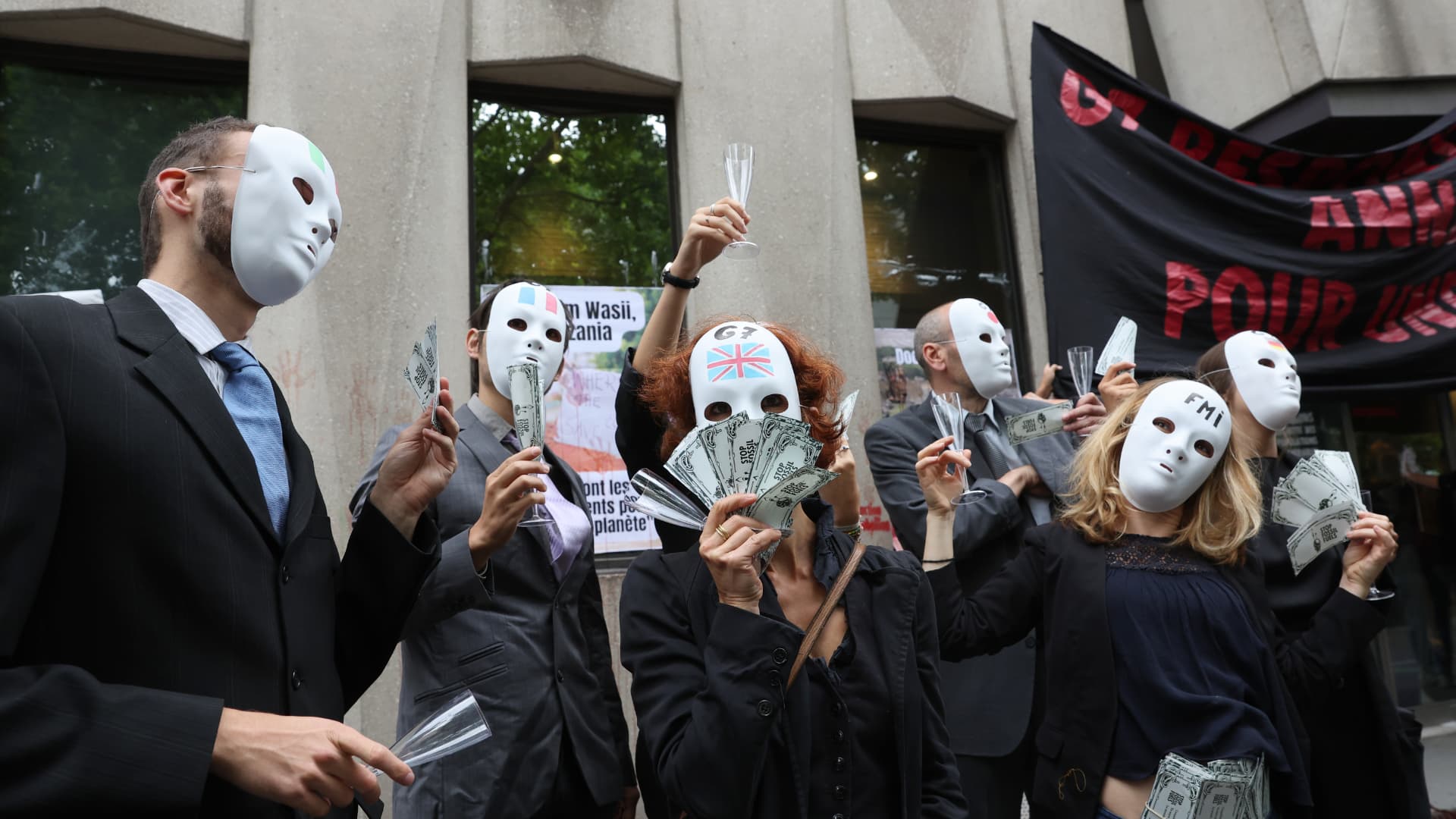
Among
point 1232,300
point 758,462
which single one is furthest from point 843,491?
point 1232,300

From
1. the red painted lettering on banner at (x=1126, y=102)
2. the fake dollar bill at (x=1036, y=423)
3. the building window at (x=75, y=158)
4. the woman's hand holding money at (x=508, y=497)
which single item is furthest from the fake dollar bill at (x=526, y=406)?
the red painted lettering on banner at (x=1126, y=102)

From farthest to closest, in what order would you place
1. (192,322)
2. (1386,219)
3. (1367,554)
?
(1386,219) → (1367,554) → (192,322)

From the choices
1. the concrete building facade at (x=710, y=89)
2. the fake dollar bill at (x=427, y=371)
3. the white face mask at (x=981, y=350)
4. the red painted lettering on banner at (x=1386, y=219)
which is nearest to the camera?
the fake dollar bill at (x=427, y=371)

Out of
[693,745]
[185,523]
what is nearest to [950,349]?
[693,745]

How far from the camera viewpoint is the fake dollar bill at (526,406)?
2.99 metres

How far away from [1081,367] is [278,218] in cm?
378

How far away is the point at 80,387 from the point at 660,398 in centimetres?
143

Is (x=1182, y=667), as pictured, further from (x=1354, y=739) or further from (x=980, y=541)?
(x=1354, y=739)

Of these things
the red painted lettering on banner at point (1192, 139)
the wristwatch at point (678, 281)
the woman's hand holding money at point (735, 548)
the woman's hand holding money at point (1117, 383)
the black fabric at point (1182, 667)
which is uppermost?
the red painted lettering on banner at point (1192, 139)

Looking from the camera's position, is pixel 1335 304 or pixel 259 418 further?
pixel 1335 304

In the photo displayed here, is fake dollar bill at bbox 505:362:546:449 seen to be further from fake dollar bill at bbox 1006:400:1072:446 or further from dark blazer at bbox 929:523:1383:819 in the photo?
fake dollar bill at bbox 1006:400:1072:446

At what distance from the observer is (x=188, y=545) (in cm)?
183

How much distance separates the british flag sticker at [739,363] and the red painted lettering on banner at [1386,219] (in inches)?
210

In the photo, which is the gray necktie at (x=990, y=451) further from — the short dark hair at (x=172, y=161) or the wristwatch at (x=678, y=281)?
the short dark hair at (x=172, y=161)
